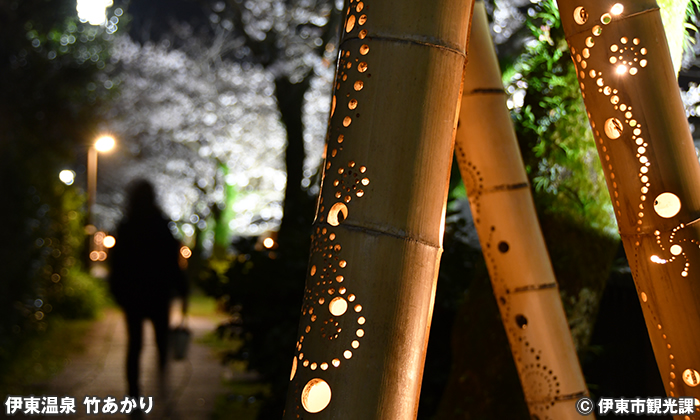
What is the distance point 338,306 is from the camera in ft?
3.73

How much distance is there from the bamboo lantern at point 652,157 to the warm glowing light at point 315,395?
1.03m

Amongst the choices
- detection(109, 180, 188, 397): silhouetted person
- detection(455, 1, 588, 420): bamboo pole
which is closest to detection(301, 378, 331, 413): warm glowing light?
detection(455, 1, 588, 420): bamboo pole

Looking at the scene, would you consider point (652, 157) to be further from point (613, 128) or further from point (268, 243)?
point (268, 243)

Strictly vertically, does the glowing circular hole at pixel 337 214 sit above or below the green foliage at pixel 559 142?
below

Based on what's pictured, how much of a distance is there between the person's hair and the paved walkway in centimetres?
152

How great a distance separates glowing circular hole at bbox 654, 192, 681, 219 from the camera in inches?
60.5

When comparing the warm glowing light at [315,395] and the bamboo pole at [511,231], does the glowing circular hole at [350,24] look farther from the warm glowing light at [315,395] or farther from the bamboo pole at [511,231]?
the bamboo pole at [511,231]

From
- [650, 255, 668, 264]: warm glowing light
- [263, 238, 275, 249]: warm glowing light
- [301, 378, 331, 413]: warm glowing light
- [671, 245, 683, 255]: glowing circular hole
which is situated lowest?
[301, 378, 331, 413]: warm glowing light

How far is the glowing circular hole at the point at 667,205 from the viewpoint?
1.54 meters

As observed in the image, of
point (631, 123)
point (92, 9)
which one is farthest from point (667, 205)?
point (92, 9)

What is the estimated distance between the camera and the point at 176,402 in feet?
18.7

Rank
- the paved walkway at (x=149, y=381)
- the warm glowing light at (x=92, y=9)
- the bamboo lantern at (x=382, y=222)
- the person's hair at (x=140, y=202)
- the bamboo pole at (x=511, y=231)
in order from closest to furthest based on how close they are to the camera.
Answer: the bamboo lantern at (x=382, y=222) < the bamboo pole at (x=511, y=231) < the person's hair at (x=140, y=202) < the warm glowing light at (x=92, y=9) < the paved walkway at (x=149, y=381)

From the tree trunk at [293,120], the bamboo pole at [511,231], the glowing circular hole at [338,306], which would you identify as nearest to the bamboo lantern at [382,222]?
the glowing circular hole at [338,306]

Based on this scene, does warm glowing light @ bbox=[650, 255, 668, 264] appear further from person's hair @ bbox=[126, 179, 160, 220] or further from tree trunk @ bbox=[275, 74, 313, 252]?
tree trunk @ bbox=[275, 74, 313, 252]
